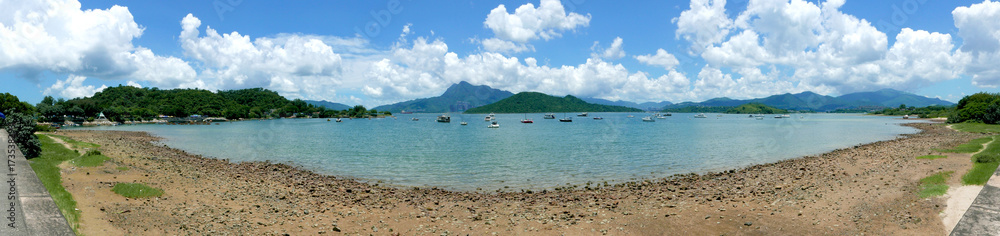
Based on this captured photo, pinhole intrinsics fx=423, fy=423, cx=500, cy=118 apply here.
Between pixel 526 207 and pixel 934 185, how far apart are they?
16376 millimetres

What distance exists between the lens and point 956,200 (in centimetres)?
1438

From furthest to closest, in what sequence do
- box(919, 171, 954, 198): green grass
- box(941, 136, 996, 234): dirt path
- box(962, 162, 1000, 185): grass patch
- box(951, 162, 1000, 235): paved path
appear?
box(962, 162, 1000, 185): grass patch, box(919, 171, 954, 198): green grass, box(941, 136, 996, 234): dirt path, box(951, 162, 1000, 235): paved path

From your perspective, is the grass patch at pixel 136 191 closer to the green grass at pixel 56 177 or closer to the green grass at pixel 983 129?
the green grass at pixel 56 177

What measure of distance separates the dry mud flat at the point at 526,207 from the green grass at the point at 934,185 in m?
0.44

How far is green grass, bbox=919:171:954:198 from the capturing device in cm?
1554

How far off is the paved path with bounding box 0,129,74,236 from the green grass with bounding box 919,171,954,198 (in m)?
26.2

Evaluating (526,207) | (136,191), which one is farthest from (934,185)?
(136,191)

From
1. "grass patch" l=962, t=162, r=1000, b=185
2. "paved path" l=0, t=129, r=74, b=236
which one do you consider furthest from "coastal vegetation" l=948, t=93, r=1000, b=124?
"paved path" l=0, t=129, r=74, b=236

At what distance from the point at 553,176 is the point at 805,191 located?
13.9m

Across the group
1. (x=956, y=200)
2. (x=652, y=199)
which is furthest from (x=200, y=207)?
(x=956, y=200)

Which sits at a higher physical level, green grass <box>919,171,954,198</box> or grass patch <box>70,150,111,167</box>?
grass patch <box>70,150,111,167</box>

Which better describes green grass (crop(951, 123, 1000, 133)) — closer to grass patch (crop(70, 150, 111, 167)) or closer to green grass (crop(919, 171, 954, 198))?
green grass (crop(919, 171, 954, 198))

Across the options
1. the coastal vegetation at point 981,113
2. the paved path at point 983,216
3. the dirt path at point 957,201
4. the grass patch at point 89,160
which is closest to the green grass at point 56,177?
the grass patch at point 89,160

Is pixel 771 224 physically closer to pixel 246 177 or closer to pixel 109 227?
pixel 109 227
